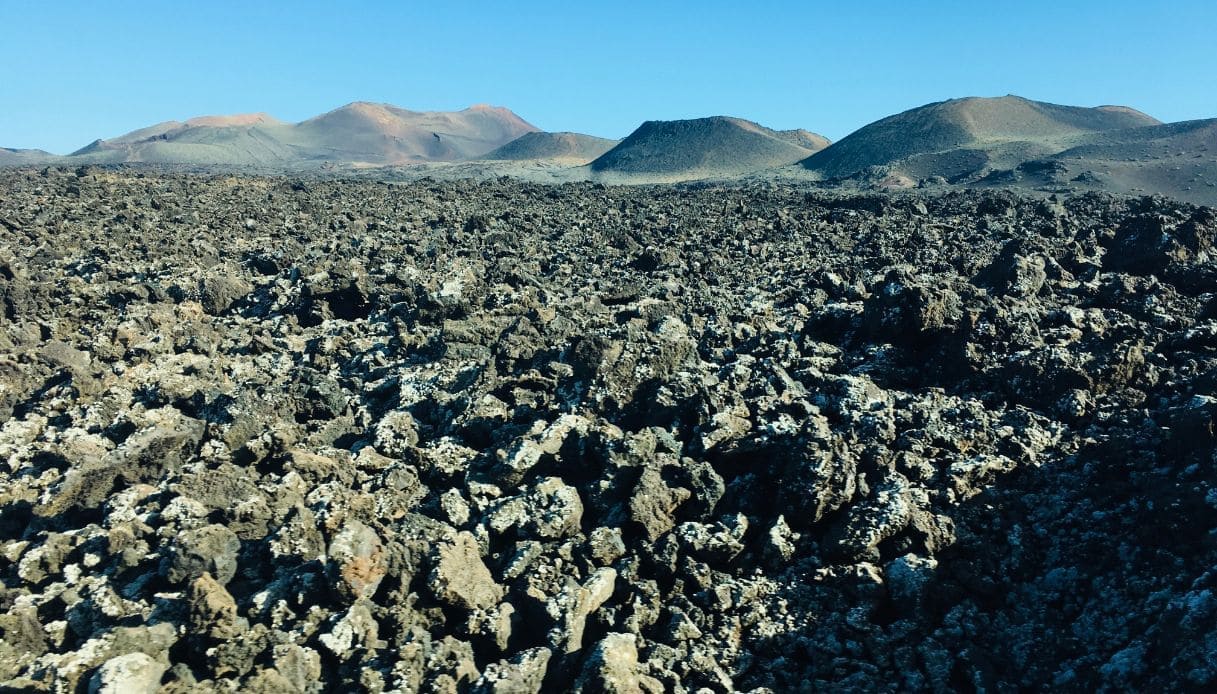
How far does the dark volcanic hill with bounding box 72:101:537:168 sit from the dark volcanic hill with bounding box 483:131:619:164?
15060mm

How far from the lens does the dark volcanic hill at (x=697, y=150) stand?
4916 cm

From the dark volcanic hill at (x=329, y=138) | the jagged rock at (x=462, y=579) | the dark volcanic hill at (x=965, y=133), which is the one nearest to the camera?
the jagged rock at (x=462, y=579)

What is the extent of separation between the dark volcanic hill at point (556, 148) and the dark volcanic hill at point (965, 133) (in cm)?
3150

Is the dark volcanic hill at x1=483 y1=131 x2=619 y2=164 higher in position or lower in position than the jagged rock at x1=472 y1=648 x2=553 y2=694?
higher

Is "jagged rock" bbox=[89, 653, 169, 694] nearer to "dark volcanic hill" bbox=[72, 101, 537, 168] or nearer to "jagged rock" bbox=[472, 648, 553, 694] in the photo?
"jagged rock" bbox=[472, 648, 553, 694]

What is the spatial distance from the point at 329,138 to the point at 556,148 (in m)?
40.9

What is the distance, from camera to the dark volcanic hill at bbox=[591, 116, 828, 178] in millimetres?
49156

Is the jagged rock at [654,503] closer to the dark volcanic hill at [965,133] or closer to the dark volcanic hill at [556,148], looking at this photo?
the dark volcanic hill at [965,133]

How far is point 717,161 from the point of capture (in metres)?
49.9

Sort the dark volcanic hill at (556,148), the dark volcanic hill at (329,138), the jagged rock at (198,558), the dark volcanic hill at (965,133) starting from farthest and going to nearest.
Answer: the dark volcanic hill at (556,148), the dark volcanic hill at (329,138), the dark volcanic hill at (965,133), the jagged rock at (198,558)

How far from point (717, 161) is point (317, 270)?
43.4 meters

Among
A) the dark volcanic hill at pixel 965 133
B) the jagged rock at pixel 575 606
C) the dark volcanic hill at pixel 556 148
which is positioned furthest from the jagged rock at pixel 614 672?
the dark volcanic hill at pixel 556 148

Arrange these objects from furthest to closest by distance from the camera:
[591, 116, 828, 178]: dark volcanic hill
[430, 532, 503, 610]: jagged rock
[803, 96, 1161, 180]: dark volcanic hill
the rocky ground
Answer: [591, 116, 828, 178]: dark volcanic hill → [803, 96, 1161, 180]: dark volcanic hill → [430, 532, 503, 610]: jagged rock → the rocky ground

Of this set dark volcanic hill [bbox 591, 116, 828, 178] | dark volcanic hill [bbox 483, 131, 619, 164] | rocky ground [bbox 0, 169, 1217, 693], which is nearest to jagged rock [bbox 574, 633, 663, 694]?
rocky ground [bbox 0, 169, 1217, 693]
